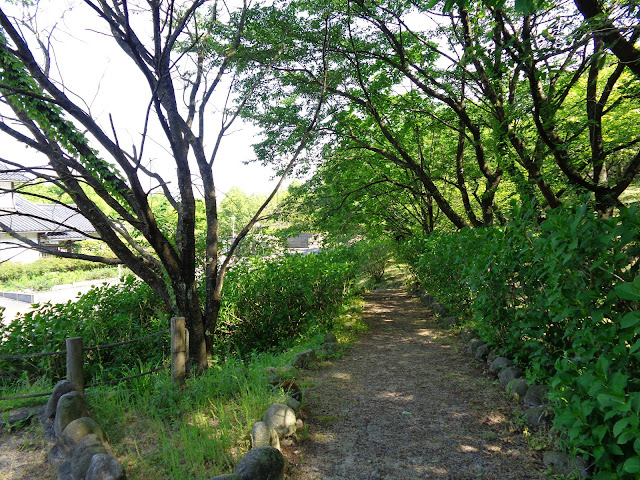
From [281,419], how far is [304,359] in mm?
1864

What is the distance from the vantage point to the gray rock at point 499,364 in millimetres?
4129

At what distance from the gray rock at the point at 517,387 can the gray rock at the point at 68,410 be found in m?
3.91

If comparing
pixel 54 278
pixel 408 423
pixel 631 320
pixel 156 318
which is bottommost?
pixel 408 423

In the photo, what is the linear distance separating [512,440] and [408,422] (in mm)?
872

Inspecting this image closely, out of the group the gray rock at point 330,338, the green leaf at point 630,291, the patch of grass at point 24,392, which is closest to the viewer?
the green leaf at point 630,291

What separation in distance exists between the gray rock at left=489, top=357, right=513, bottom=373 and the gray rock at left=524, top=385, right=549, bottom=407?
0.71 m

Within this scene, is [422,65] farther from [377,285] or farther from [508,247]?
[377,285]

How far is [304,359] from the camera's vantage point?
4.93m

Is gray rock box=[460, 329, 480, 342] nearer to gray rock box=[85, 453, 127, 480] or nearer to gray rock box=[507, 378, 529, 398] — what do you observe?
gray rock box=[507, 378, 529, 398]

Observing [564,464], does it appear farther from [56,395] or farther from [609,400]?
[56,395]

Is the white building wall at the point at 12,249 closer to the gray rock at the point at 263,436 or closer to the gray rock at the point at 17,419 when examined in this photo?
the gray rock at the point at 17,419

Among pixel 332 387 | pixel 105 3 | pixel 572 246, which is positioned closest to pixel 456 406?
pixel 332 387

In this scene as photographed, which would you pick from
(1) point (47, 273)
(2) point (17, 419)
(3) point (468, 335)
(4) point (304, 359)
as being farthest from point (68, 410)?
(1) point (47, 273)

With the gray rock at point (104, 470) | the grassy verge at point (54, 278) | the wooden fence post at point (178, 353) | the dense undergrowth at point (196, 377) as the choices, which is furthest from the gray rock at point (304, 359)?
the grassy verge at point (54, 278)
